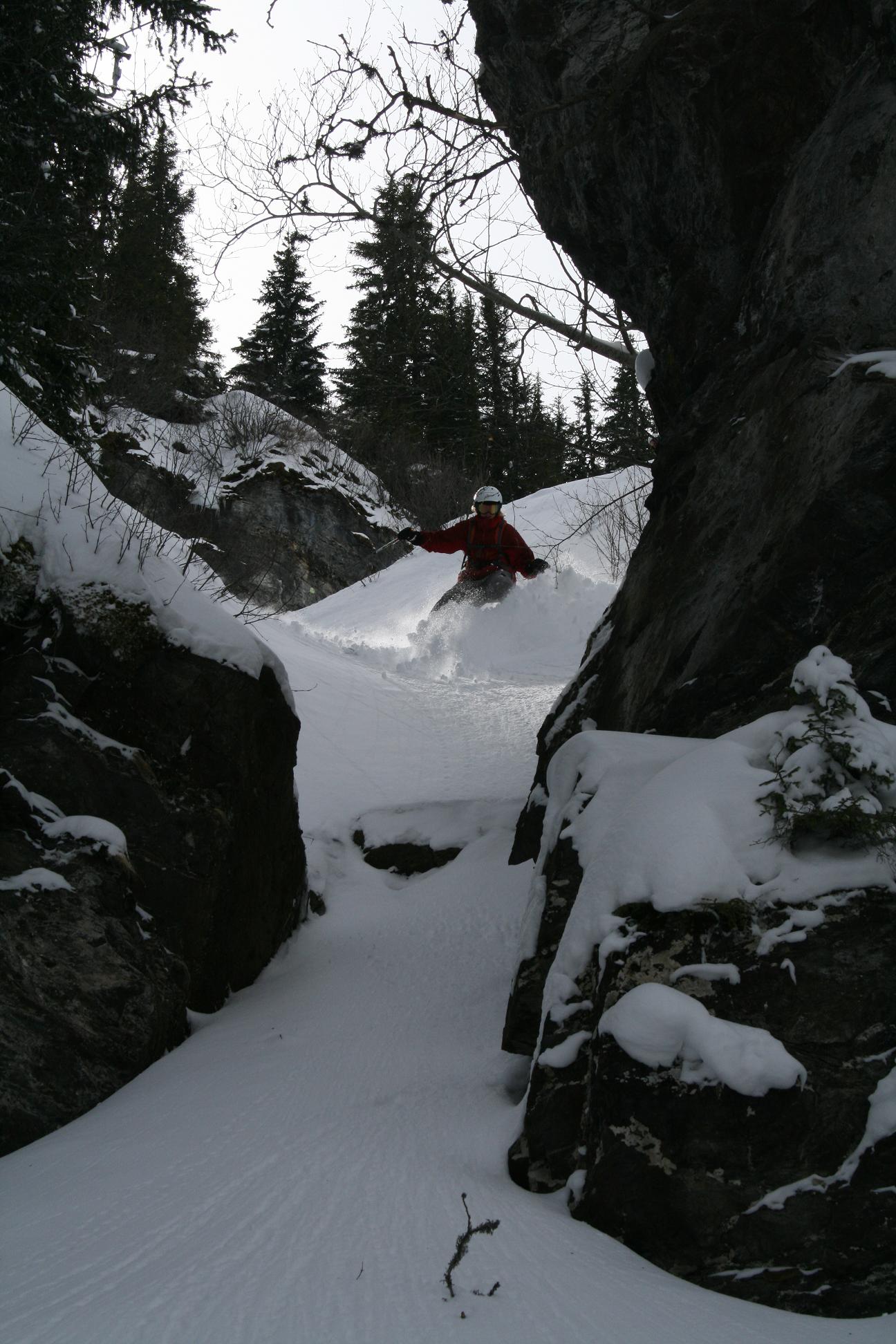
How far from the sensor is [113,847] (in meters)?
3.67

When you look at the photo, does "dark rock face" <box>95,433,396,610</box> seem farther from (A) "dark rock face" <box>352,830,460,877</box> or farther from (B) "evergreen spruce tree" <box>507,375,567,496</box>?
(A) "dark rock face" <box>352,830,460,877</box>

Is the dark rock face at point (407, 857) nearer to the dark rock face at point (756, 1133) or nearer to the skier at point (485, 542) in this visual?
the skier at point (485, 542)

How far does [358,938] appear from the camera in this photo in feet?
16.8

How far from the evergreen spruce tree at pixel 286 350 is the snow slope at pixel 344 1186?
2526 cm

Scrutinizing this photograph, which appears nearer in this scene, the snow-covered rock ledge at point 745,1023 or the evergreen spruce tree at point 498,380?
the snow-covered rock ledge at point 745,1023

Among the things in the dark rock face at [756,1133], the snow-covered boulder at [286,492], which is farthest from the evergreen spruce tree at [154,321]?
the dark rock face at [756,1133]

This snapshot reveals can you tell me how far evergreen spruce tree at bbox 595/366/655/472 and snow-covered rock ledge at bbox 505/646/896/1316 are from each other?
5796 millimetres

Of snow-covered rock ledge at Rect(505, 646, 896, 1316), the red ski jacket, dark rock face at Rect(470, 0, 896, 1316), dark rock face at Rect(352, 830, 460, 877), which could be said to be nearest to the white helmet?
the red ski jacket

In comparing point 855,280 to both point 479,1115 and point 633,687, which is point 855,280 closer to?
point 633,687

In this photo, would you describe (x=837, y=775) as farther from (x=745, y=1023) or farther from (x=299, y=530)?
(x=299, y=530)

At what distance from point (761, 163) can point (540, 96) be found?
6.48ft

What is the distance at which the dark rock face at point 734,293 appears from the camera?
3545 millimetres

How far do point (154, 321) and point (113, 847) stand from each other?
65.9ft

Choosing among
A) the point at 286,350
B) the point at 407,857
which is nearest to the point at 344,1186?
the point at 407,857
